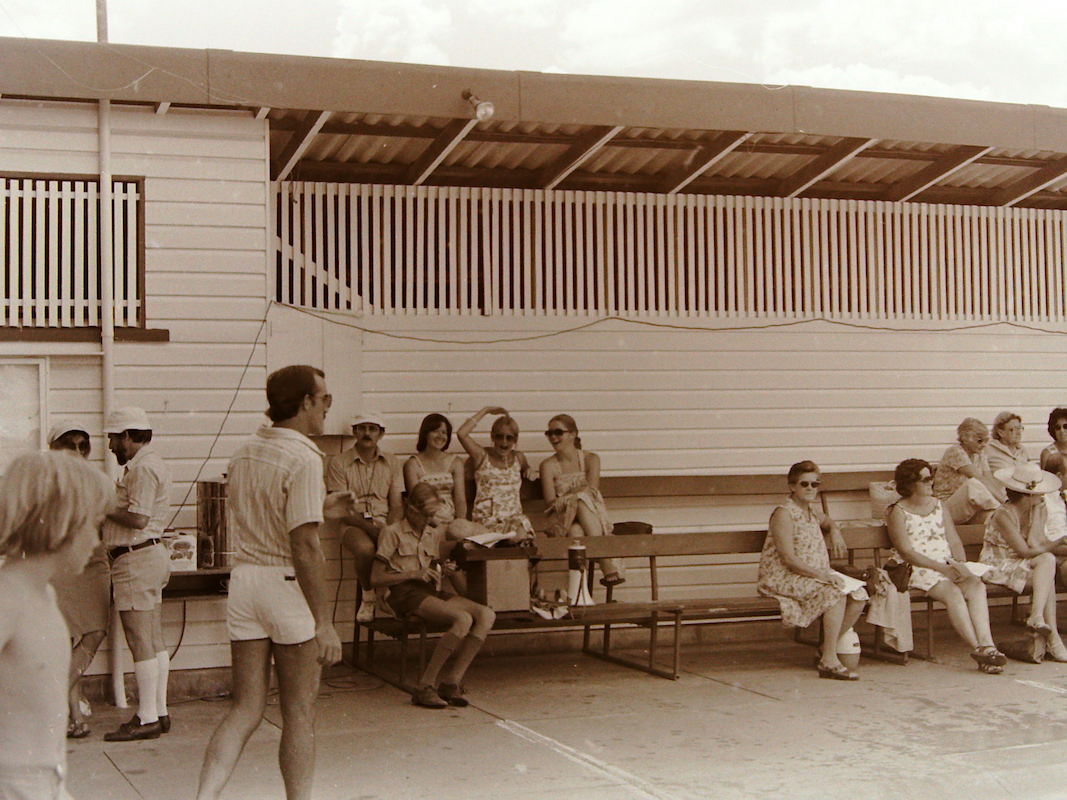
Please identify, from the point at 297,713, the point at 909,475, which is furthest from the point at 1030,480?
the point at 297,713

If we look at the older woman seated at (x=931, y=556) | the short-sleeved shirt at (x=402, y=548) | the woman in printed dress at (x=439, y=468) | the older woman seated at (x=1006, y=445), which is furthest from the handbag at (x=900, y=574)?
the short-sleeved shirt at (x=402, y=548)

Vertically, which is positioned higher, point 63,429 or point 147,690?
point 63,429

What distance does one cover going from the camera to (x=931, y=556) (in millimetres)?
9523

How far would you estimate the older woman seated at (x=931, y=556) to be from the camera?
933cm

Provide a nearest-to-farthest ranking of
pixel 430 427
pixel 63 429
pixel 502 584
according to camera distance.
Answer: pixel 63 429 < pixel 502 584 < pixel 430 427

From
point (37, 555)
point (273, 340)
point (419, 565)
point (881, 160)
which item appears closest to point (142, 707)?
point (419, 565)

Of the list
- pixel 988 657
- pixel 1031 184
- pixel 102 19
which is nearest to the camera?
pixel 988 657

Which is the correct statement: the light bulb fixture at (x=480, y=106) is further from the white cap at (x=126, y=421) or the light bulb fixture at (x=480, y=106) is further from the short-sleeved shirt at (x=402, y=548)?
the white cap at (x=126, y=421)

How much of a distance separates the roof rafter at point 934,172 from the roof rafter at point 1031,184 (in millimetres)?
839

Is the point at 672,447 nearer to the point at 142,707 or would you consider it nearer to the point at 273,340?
the point at 273,340

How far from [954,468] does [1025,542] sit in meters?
1.14

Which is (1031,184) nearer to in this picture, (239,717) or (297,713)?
(297,713)

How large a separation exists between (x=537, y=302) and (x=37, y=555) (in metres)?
7.77

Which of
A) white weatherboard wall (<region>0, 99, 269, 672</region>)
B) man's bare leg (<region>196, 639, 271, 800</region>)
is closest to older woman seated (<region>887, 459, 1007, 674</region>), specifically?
white weatherboard wall (<region>0, 99, 269, 672</region>)
